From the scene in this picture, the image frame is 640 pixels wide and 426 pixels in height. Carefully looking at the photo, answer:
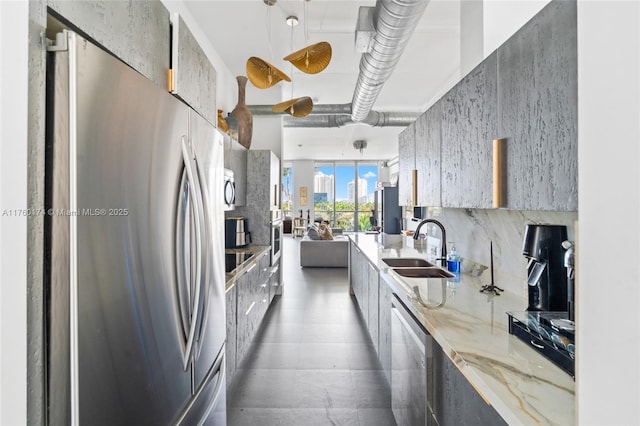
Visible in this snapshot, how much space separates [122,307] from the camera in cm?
84

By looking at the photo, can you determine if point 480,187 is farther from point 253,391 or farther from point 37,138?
point 253,391

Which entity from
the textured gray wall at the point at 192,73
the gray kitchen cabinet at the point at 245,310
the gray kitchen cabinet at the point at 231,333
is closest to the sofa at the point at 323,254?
the gray kitchen cabinet at the point at 245,310

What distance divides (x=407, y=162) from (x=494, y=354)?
2.14 metres

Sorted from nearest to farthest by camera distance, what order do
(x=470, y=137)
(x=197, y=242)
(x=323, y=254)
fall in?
1. (x=197, y=242)
2. (x=470, y=137)
3. (x=323, y=254)

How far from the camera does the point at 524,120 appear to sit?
1.15 m

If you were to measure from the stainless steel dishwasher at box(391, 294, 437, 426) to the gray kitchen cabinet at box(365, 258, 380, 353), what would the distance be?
62 centimetres

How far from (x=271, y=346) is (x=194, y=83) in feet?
8.28

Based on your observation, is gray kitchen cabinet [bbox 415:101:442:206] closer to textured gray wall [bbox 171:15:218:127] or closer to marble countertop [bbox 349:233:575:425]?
marble countertop [bbox 349:233:575:425]

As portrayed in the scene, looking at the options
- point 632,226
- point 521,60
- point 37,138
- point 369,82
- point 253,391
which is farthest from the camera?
point 369,82

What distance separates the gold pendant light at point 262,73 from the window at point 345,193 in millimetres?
10424

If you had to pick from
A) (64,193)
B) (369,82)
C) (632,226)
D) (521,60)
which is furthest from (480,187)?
(369,82)

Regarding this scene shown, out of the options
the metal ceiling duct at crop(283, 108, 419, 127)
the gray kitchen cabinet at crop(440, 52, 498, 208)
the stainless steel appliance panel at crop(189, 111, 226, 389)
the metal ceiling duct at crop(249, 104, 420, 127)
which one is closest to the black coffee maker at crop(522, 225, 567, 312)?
the gray kitchen cabinet at crop(440, 52, 498, 208)

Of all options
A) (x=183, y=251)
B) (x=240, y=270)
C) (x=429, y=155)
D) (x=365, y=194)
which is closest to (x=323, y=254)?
(x=240, y=270)

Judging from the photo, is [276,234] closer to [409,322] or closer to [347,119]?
[347,119]
